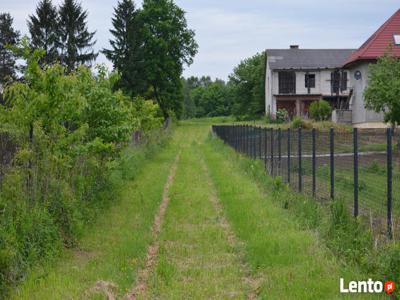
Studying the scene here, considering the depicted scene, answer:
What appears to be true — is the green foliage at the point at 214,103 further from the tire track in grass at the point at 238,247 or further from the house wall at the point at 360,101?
the tire track in grass at the point at 238,247

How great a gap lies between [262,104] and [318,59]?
655 inches

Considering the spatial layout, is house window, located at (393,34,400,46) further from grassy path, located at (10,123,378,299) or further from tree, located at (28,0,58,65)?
tree, located at (28,0,58,65)

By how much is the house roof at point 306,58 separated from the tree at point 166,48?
9.09m

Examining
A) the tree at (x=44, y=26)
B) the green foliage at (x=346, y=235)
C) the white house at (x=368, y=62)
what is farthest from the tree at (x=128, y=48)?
the green foliage at (x=346, y=235)

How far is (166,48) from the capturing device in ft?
197

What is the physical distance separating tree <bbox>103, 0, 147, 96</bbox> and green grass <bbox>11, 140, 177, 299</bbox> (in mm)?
43924

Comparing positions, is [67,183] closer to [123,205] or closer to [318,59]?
[123,205]

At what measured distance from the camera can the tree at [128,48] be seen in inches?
2281

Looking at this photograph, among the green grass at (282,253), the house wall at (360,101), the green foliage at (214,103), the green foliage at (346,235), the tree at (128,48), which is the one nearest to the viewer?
the green grass at (282,253)

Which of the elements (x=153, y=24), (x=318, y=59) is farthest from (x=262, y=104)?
(x=153, y=24)

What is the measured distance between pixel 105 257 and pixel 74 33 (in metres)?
52.4

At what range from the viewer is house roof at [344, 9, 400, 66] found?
39.0m

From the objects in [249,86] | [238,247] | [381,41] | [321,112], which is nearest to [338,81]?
[321,112]

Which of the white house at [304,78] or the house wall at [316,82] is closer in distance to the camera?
the white house at [304,78]
